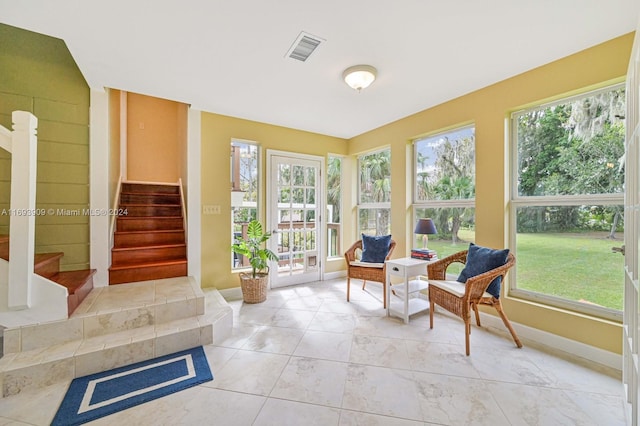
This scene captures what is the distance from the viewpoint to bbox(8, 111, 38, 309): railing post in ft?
5.88

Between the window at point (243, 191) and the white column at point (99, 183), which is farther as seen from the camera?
the window at point (243, 191)

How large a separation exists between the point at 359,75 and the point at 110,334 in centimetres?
308

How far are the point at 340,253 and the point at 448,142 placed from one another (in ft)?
8.21

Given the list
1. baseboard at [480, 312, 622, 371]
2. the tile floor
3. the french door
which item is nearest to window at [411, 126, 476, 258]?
baseboard at [480, 312, 622, 371]

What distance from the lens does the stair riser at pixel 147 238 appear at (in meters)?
3.30

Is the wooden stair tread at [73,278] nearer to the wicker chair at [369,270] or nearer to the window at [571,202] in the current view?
the wicker chair at [369,270]

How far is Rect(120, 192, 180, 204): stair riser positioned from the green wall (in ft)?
3.75

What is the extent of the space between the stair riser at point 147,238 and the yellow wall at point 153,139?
163cm

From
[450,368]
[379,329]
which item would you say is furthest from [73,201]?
[450,368]

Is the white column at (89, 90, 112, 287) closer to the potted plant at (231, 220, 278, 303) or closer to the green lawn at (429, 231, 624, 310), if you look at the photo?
the potted plant at (231, 220, 278, 303)

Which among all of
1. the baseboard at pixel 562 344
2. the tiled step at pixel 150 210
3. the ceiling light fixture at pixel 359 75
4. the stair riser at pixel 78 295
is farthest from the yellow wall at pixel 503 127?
the stair riser at pixel 78 295

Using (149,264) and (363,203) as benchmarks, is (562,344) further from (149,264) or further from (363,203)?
(149,264)

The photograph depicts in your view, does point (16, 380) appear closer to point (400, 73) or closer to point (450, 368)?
point (450, 368)

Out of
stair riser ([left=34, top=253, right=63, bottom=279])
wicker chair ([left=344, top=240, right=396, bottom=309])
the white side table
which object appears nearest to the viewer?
stair riser ([left=34, top=253, right=63, bottom=279])
